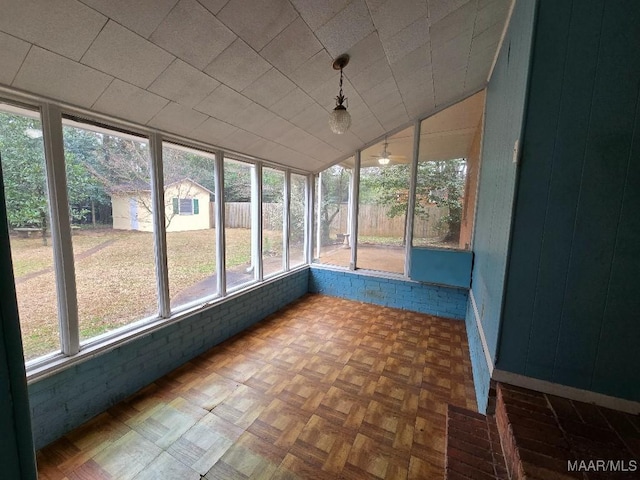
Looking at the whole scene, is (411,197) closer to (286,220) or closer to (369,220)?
(369,220)

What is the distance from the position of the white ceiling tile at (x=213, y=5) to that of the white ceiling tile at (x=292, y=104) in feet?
3.03

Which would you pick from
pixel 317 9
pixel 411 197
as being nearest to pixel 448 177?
pixel 411 197

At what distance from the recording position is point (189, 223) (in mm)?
2670

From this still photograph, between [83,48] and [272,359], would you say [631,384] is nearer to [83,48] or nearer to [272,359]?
[272,359]

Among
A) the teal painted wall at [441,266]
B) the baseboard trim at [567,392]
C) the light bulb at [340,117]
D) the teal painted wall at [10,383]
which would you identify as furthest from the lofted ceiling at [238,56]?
the baseboard trim at [567,392]

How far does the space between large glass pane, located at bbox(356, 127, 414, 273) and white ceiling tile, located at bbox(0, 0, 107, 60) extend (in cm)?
343

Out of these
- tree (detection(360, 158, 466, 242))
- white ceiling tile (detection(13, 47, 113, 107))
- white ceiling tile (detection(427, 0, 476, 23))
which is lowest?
tree (detection(360, 158, 466, 242))

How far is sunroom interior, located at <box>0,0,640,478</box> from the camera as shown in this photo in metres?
1.27

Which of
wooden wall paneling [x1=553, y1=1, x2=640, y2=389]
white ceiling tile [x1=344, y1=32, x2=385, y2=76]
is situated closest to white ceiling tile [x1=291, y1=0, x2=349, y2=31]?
white ceiling tile [x1=344, y1=32, x2=385, y2=76]

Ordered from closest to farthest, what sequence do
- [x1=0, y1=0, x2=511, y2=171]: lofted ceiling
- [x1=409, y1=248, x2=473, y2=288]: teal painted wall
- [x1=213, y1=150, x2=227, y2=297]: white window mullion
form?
[x1=0, y1=0, x2=511, y2=171]: lofted ceiling, [x1=213, y1=150, x2=227, y2=297]: white window mullion, [x1=409, y1=248, x2=473, y2=288]: teal painted wall

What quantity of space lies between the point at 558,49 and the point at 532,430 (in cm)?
182

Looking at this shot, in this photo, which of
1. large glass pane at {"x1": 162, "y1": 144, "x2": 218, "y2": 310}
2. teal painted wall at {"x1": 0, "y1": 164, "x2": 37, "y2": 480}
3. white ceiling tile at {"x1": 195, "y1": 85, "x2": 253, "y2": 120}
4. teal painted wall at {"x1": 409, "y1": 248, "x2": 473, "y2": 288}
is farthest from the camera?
teal painted wall at {"x1": 409, "y1": 248, "x2": 473, "y2": 288}

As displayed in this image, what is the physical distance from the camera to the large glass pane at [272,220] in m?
3.70

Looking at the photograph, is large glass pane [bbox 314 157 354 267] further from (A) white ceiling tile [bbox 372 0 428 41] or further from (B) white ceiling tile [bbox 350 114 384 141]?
(A) white ceiling tile [bbox 372 0 428 41]
